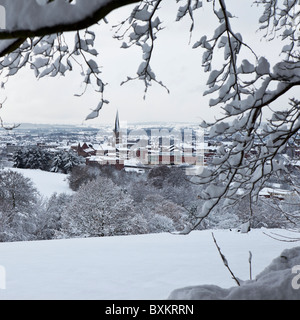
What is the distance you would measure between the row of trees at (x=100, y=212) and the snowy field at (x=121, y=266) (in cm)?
460

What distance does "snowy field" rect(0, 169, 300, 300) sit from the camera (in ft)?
11.7

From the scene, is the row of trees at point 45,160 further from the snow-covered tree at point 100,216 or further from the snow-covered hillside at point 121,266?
the snow-covered hillside at point 121,266

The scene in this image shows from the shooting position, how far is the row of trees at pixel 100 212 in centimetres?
1493

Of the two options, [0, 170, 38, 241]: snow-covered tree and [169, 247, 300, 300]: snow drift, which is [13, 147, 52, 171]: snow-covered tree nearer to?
[0, 170, 38, 241]: snow-covered tree

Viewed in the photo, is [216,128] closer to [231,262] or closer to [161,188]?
[231,262]

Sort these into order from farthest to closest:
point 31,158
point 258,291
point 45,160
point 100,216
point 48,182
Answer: point 45,160 → point 31,158 → point 48,182 → point 100,216 → point 258,291

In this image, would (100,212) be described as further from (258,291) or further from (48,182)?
(48,182)

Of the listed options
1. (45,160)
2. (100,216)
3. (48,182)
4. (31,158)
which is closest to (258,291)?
(100,216)

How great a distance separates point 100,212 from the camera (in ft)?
49.4

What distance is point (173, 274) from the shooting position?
4.19 m

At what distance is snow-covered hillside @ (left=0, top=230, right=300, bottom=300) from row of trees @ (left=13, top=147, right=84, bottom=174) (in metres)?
28.5

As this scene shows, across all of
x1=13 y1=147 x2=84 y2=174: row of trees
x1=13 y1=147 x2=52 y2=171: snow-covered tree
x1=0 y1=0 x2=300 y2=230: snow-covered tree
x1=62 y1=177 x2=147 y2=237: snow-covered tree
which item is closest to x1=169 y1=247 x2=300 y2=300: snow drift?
x1=0 y1=0 x2=300 y2=230: snow-covered tree
